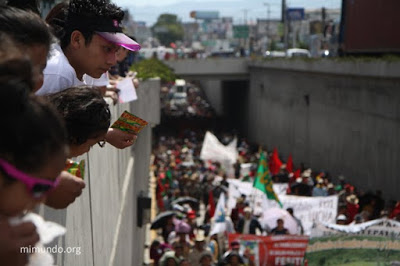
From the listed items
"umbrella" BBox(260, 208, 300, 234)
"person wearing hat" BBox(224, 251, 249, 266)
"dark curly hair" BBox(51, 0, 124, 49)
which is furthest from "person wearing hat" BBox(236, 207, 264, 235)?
"dark curly hair" BBox(51, 0, 124, 49)

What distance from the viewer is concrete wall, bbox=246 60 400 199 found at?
23.5 metres

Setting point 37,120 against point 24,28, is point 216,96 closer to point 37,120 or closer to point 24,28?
point 24,28

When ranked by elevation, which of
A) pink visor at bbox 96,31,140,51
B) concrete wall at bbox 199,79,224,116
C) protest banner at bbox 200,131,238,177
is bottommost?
concrete wall at bbox 199,79,224,116

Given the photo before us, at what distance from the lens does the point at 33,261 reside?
2.16 meters

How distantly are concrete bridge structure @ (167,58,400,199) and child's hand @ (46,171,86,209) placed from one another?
20.3 meters

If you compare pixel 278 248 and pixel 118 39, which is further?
pixel 278 248

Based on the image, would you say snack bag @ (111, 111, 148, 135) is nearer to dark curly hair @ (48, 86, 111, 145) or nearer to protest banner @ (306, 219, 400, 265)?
dark curly hair @ (48, 86, 111, 145)

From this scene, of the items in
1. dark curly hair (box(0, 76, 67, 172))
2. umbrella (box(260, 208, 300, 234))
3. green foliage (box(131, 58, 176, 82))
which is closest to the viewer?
dark curly hair (box(0, 76, 67, 172))

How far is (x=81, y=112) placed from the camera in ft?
9.91

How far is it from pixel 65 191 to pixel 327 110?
94.9 ft

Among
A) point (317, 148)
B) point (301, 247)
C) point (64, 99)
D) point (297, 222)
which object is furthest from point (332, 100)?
point (64, 99)

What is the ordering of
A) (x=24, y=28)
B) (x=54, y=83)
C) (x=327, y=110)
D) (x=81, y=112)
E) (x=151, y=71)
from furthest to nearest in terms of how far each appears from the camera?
(x=327, y=110), (x=151, y=71), (x=54, y=83), (x=81, y=112), (x=24, y=28)

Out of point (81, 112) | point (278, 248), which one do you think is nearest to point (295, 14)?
point (278, 248)

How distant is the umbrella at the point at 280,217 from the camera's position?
14.0 m
